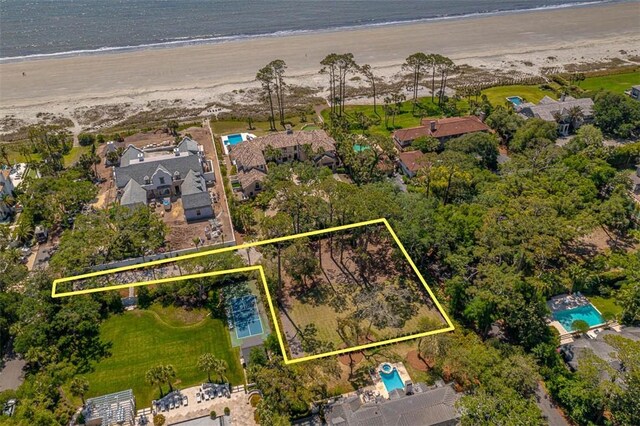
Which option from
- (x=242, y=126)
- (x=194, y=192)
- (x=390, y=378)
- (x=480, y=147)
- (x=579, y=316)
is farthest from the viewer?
(x=242, y=126)

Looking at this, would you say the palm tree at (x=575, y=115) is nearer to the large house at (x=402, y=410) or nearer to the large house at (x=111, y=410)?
the large house at (x=402, y=410)

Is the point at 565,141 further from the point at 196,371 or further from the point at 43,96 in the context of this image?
the point at 43,96

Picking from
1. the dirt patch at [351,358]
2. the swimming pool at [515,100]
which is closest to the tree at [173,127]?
the dirt patch at [351,358]

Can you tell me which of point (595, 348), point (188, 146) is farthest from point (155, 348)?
point (595, 348)

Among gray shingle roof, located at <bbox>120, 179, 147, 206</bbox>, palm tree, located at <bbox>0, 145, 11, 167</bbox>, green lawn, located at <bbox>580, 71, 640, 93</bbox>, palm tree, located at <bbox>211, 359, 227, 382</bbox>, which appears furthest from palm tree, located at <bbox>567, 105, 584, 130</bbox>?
palm tree, located at <bbox>0, 145, 11, 167</bbox>

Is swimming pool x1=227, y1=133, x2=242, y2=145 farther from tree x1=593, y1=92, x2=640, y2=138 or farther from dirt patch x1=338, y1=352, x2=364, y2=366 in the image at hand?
tree x1=593, y1=92, x2=640, y2=138

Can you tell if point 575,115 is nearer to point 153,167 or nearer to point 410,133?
point 410,133

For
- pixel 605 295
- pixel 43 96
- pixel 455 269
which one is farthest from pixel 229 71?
pixel 605 295
